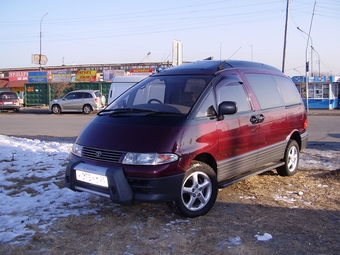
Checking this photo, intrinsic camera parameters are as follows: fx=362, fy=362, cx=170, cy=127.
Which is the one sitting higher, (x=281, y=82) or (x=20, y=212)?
(x=281, y=82)

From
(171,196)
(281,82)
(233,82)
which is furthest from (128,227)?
(281,82)

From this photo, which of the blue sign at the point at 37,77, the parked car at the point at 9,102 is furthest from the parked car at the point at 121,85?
the blue sign at the point at 37,77

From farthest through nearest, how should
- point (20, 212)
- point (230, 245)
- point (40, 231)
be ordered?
point (20, 212), point (40, 231), point (230, 245)

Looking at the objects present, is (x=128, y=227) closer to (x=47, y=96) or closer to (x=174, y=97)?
(x=174, y=97)

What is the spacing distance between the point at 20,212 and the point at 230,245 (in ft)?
8.21

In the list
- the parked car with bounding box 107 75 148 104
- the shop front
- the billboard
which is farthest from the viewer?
the billboard

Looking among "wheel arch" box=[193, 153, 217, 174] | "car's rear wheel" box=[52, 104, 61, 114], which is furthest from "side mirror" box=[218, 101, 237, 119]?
"car's rear wheel" box=[52, 104, 61, 114]

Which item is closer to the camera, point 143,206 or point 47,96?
point 143,206

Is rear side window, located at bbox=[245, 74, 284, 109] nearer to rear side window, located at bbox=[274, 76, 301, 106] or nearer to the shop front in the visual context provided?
rear side window, located at bbox=[274, 76, 301, 106]

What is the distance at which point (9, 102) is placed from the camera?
2664cm

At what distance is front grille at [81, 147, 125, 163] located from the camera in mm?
3936

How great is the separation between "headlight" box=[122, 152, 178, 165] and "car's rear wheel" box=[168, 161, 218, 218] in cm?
36

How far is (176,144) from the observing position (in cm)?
393

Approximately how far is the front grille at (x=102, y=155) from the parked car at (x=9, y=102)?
81.5ft
